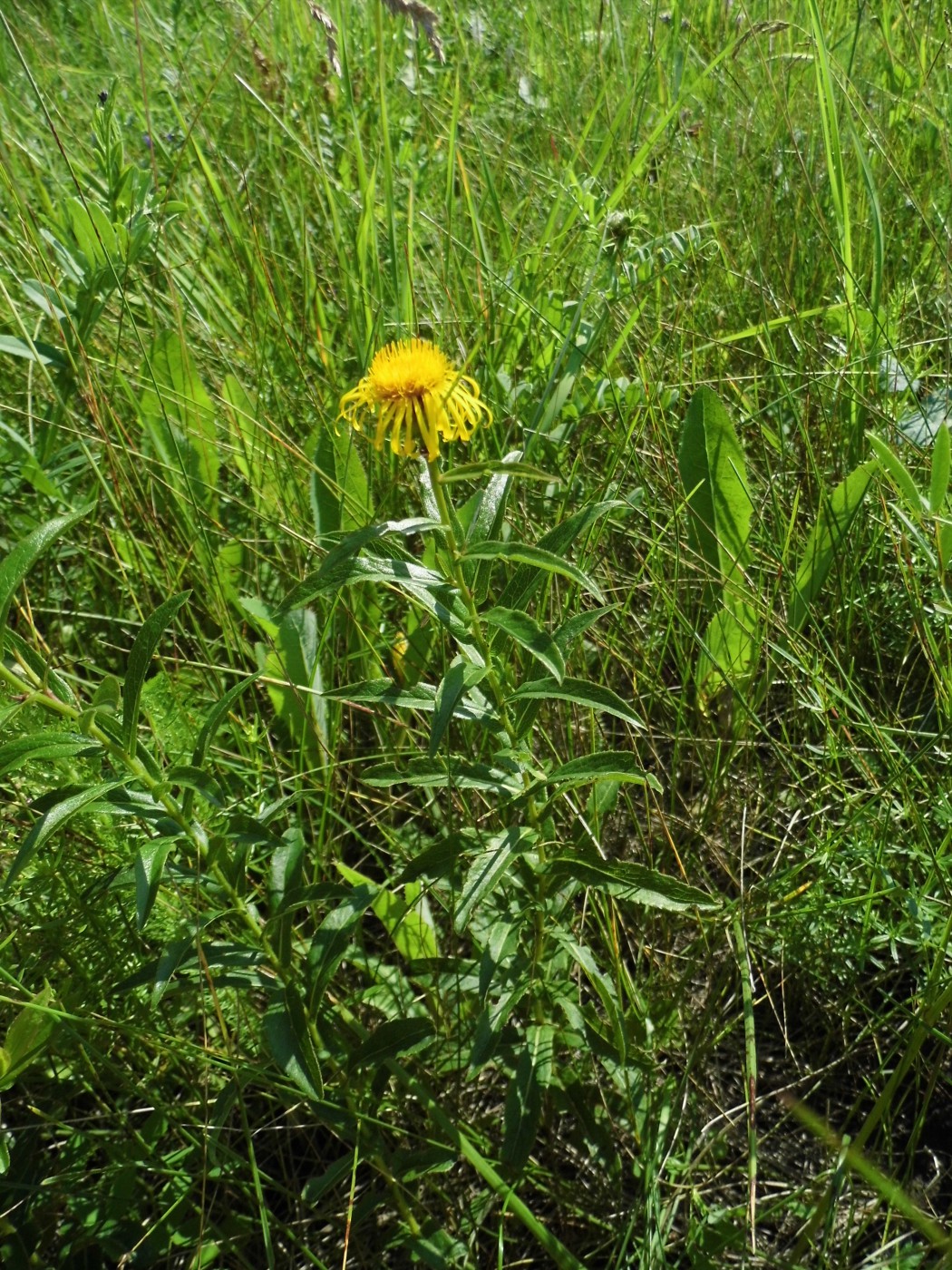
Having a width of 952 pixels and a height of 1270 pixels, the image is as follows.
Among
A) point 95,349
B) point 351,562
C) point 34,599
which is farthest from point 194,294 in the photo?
point 351,562

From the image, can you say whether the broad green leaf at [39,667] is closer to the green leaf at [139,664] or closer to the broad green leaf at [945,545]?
the green leaf at [139,664]

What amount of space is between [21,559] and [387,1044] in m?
0.62

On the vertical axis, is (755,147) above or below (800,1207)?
above

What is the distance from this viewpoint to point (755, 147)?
221cm

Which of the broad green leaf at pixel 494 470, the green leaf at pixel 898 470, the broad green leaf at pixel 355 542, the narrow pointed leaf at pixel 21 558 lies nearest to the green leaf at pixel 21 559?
the narrow pointed leaf at pixel 21 558

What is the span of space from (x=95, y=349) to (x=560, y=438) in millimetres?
907

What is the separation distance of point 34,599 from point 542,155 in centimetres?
150

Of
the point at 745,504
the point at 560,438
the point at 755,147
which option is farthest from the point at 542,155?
the point at 745,504

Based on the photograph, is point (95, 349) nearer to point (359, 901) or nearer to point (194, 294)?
point (194, 294)

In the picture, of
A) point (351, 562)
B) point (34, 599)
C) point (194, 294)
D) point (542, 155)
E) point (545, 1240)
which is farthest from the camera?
point (542, 155)

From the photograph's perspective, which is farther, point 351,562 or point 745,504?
point 745,504

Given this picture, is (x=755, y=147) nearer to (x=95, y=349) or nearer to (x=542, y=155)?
(x=542, y=155)

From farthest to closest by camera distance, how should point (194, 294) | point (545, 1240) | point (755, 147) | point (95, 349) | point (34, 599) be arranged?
point (755, 147)
point (194, 294)
point (95, 349)
point (34, 599)
point (545, 1240)

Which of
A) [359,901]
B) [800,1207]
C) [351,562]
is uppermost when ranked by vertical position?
[351,562]
